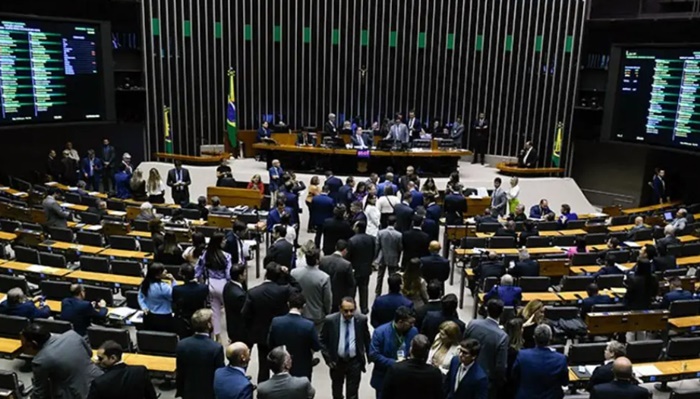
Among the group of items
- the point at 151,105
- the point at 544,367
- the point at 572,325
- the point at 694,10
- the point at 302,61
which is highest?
the point at 694,10

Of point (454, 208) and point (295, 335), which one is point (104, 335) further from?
point (454, 208)

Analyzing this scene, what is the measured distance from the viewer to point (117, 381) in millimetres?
4043

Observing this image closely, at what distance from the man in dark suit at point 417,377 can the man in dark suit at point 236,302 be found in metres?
2.13

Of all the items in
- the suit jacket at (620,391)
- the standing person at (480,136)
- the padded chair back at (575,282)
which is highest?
the standing person at (480,136)

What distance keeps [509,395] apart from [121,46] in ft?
51.7

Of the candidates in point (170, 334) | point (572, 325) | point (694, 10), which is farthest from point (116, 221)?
point (694, 10)

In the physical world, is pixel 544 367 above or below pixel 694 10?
below

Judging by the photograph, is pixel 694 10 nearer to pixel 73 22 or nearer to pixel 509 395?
pixel 509 395

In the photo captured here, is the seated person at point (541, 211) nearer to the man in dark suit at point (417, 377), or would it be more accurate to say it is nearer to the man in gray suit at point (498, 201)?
the man in gray suit at point (498, 201)

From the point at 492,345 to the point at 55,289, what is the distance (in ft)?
16.4

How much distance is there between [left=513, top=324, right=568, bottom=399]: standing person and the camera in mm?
4793

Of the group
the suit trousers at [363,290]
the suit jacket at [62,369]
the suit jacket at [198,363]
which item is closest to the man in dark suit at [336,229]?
the suit trousers at [363,290]

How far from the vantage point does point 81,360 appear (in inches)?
194

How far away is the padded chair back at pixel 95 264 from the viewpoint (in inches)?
313
